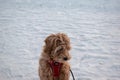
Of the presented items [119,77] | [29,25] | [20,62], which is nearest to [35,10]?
[29,25]

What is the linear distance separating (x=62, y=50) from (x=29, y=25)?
5133 mm

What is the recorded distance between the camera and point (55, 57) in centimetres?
306

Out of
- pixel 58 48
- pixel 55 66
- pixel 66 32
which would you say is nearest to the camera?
pixel 58 48

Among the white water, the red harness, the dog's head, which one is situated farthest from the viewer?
the white water

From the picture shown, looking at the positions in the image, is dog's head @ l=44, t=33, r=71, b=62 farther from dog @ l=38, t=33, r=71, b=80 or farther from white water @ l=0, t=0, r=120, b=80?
white water @ l=0, t=0, r=120, b=80

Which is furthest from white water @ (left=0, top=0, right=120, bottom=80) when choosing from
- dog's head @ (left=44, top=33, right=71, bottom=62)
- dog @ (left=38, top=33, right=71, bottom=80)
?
A: dog's head @ (left=44, top=33, right=71, bottom=62)

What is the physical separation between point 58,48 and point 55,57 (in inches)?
4.7

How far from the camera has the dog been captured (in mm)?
3027

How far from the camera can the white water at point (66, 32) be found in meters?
4.86

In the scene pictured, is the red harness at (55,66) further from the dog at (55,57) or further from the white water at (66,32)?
the white water at (66,32)

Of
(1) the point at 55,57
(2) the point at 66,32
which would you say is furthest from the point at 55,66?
(2) the point at 66,32

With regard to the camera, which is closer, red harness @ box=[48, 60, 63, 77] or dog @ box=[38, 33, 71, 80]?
dog @ box=[38, 33, 71, 80]

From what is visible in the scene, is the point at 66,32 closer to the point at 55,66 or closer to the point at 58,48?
the point at 55,66

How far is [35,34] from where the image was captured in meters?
7.05
